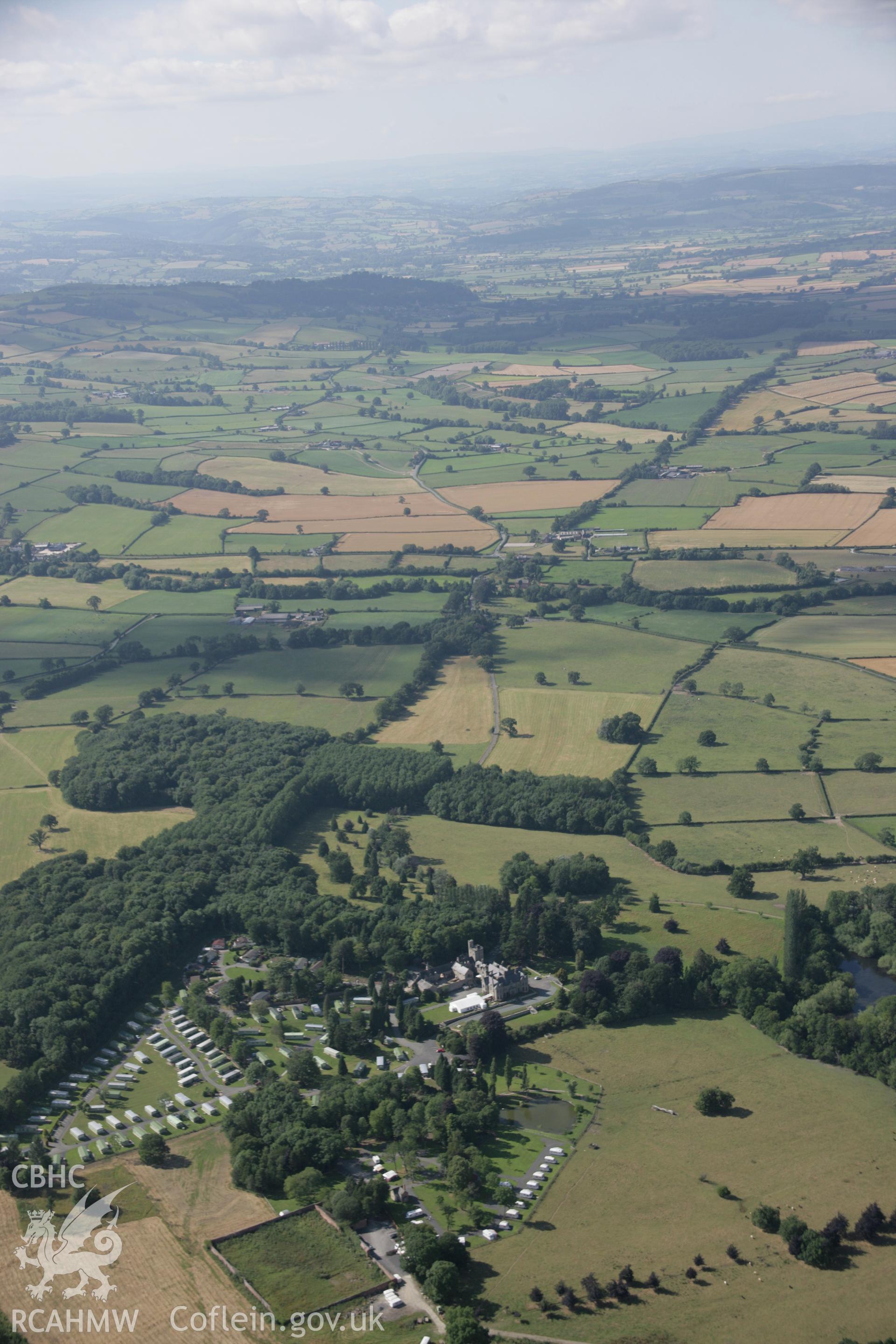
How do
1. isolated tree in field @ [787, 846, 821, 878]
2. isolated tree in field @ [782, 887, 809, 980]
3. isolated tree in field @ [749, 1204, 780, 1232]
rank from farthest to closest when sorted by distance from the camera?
isolated tree in field @ [787, 846, 821, 878], isolated tree in field @ [782, 887, 809, 980], isolated tree in field @ [749, 1204, 780, 1232]

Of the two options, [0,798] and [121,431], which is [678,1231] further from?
[121,431]

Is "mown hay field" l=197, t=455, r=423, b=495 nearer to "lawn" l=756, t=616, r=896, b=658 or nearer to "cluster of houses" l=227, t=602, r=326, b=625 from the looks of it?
"cluster of houses" l=227, t=602, r=326, b=625

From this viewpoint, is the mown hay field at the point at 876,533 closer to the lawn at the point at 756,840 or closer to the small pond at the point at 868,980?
the lawn at the point at 756,840

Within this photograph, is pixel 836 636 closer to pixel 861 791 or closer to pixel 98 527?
pixel 861 791

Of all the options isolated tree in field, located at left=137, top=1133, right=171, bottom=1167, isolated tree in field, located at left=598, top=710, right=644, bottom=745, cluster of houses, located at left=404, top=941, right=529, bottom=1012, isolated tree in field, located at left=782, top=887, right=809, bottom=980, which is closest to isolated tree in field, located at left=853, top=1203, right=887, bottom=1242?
isolated tree in field, located at left=782, top=887, right=809, bottom=980

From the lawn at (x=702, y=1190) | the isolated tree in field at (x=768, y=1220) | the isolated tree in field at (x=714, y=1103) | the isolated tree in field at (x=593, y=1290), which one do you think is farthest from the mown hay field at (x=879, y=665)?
the isolated tree in field at (x=593, y=1290)
